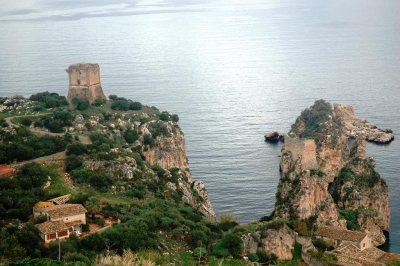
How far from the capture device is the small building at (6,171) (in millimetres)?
43147

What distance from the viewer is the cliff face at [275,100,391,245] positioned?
50.9 m

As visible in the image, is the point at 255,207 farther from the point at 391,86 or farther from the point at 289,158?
the point at 391,86

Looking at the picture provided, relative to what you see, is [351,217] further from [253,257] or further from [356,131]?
[356,131]

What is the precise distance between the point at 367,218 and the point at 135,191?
813 inches

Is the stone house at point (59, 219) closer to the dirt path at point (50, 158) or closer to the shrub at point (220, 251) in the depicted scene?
the shrub at point (220, 251)

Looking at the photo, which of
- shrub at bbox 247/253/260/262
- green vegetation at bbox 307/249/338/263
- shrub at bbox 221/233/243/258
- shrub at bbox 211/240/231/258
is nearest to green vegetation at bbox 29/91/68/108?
shrub at bbox 221/233/243/258

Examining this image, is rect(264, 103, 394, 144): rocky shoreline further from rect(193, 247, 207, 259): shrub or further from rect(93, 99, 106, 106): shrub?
rect(193, 247, 207, 259): shrub

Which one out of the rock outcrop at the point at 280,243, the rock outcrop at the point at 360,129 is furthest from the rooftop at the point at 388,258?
the rock outcrop at the point at 360,129

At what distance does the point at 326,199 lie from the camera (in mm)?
51438

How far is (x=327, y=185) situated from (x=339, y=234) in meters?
7.50

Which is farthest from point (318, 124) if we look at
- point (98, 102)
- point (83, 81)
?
point (83, 81)

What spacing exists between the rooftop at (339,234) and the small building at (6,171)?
20.9 metres

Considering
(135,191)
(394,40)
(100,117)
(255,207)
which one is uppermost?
(394,40)

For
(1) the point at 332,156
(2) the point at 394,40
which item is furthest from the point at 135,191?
(2) the point at 394,40
